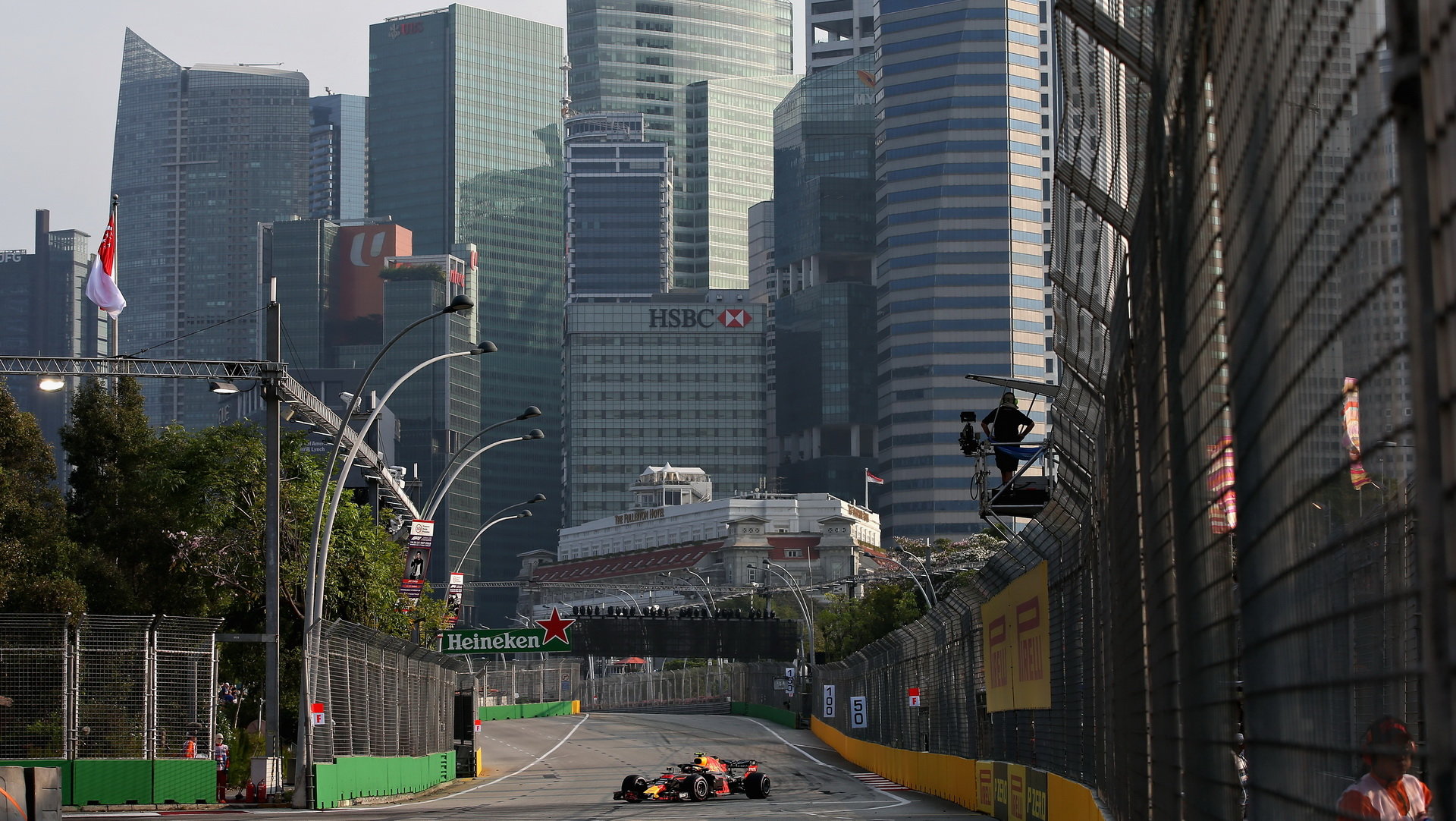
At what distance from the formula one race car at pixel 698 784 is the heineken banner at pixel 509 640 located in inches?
569

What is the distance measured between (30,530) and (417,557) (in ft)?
31.6

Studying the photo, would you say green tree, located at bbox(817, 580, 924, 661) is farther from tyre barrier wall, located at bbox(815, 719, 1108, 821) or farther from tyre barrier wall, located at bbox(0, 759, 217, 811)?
tyre barrier wall, located at bbox(0, 759, 217, 811)

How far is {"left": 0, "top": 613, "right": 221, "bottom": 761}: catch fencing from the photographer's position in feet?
98.4

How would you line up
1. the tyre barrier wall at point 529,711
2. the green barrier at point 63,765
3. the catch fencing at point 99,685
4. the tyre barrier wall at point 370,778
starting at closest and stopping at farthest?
the green barrier at point 63,765, the catch fencing at point 99,685, the tyre barrier wall at point 370,778, the tyre barrier wall at point 529,711

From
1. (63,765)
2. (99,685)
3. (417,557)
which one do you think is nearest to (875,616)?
(417,557)

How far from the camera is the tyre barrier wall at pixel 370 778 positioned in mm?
32156

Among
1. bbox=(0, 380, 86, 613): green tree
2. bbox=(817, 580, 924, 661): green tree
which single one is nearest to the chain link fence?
bbox=(0, 380, 86, 613): green tree

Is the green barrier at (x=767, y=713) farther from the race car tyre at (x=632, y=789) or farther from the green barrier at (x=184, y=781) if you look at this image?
the green barrier at (x=184, y=781)

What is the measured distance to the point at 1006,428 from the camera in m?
29.3

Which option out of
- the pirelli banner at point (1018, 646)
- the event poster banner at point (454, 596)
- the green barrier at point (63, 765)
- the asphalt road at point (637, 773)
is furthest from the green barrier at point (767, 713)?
the pirelli banner at point (1018, 646)

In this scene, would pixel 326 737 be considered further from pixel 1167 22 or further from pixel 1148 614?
pixel 1167 22

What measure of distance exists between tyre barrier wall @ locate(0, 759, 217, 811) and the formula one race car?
797 centimetres

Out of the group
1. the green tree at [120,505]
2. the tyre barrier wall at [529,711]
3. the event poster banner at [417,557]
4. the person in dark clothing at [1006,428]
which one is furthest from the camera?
the tyre barrier wall at [529,711]

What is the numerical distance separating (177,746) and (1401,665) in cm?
2758
